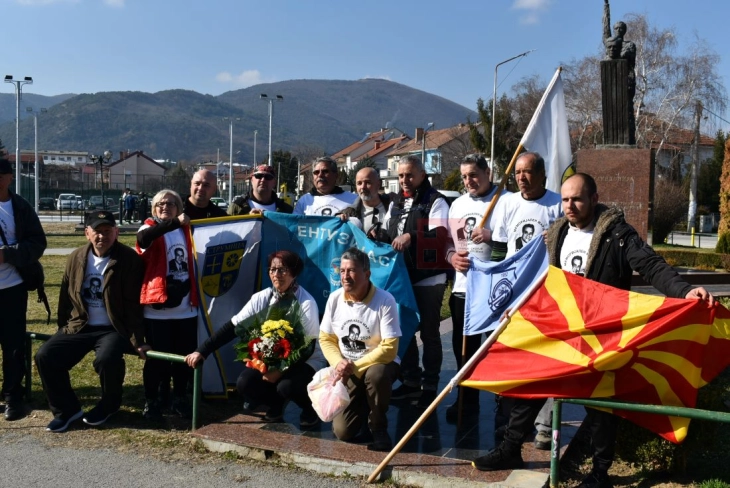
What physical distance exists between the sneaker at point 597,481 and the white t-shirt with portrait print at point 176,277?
3.31 meters

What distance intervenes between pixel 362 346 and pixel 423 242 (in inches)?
43.5

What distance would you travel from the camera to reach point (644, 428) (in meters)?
4.56

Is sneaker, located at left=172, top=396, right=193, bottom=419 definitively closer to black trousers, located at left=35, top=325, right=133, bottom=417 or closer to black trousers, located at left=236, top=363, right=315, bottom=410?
black trousers, located at left=35, top=325, right=133, bottom=417

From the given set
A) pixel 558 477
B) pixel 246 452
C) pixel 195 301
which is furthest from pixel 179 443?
pixel 558 477

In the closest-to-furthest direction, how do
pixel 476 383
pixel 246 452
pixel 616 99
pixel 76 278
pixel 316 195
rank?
pixel 476 383 < pixel 246 452 < pixel 76 278 < pixel 316 195 < pixel 616 99

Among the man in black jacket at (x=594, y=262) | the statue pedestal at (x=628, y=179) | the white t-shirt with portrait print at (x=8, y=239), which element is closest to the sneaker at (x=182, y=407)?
the white t-shirt with portrait print at (x=8, y=239)

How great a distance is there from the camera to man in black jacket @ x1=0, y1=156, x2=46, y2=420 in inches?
239

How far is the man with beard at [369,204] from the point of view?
618 cm

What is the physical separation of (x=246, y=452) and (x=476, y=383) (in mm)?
1726

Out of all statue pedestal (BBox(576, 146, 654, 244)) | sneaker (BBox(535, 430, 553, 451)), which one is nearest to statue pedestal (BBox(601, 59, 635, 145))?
statue pedestal (BBox(576, 146, 654, 244))

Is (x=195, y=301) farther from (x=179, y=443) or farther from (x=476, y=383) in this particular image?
(x=476, y=383)

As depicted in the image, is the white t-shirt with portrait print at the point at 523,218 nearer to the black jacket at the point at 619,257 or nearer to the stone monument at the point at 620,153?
the black jacket at the point at 619,257

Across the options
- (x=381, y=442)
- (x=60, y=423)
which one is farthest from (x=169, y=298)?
(x=381, y=442)

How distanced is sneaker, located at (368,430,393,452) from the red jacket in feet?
6.38
